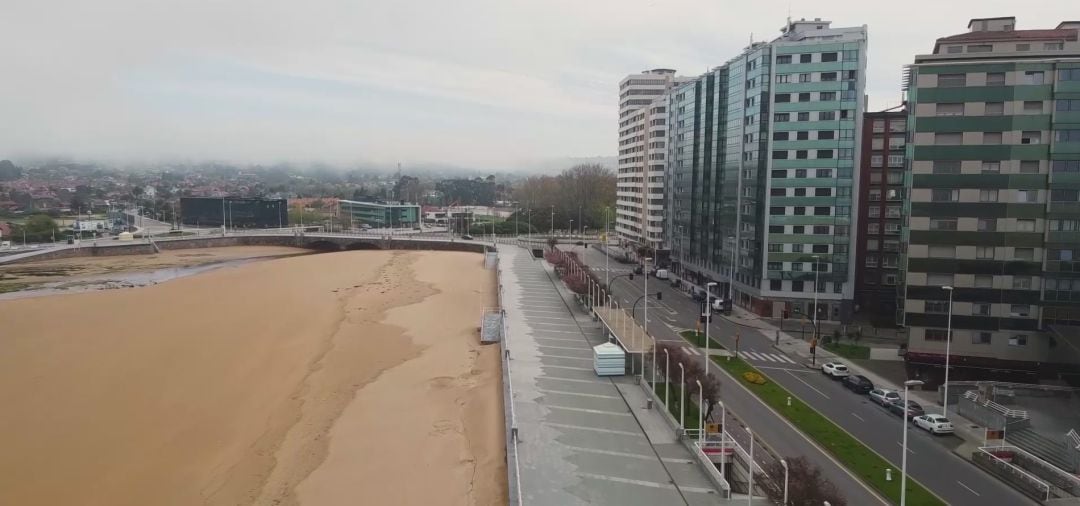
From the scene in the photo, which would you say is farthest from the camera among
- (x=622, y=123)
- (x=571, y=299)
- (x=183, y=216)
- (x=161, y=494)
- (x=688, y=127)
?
(x=183, y=216)

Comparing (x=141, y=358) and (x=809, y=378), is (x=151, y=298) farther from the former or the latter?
(x=809, y=378)

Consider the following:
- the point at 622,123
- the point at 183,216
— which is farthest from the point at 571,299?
the point at 183,216

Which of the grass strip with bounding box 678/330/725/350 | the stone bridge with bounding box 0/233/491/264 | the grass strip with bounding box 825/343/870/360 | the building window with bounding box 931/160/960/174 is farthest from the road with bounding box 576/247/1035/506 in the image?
the stone bridge with bounding box 0/233/491/264

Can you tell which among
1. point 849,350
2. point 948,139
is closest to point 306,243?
point 849,350

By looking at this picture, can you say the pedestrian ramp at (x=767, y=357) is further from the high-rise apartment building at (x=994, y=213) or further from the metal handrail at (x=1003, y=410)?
the metal handrail at (x=1003, y=410)

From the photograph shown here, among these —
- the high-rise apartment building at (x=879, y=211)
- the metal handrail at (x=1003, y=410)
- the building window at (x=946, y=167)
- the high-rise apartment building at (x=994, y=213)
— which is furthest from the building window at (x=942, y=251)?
the high-rise apartment building at (x=879, y=211)

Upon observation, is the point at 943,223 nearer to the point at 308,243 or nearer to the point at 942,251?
the point at 942,251

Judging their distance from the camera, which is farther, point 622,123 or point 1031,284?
point 622,123
